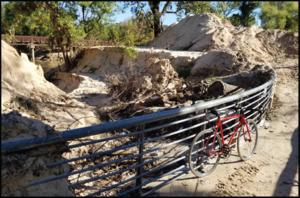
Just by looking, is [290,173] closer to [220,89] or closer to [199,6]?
[199,6]

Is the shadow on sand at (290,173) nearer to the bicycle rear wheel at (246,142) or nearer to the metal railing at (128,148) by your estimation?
the metal railing at (128,148)

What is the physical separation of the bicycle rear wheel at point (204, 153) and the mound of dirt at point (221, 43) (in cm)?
632

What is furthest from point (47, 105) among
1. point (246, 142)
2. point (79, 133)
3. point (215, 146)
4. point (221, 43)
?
point (221, 43)

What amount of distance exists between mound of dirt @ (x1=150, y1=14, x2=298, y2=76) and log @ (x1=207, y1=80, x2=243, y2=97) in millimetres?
2282

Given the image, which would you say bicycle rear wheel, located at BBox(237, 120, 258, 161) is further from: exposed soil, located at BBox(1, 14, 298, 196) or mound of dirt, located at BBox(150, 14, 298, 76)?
mound of dirt, located at BBox(150, 14, 298, 76)

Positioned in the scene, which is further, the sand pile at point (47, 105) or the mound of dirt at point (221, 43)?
the mound of dirt at point (221, 43)

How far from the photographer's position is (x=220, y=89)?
374 inches

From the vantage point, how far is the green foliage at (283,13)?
246 cm

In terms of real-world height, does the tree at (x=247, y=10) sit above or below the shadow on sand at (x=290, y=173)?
above

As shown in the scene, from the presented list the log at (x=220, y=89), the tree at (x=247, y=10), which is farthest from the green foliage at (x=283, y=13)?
the log at (x=220, y=89)

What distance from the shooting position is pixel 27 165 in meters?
3.14

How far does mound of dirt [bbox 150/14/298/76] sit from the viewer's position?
509 inches

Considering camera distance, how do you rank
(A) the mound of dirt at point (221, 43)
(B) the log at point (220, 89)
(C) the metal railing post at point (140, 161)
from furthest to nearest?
(A) the mound of dirt at point (221, 43)
(B) the log at point (220, 89)
(C) the metal railing post at point (140, 161)

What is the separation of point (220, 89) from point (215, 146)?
13.5 feet
